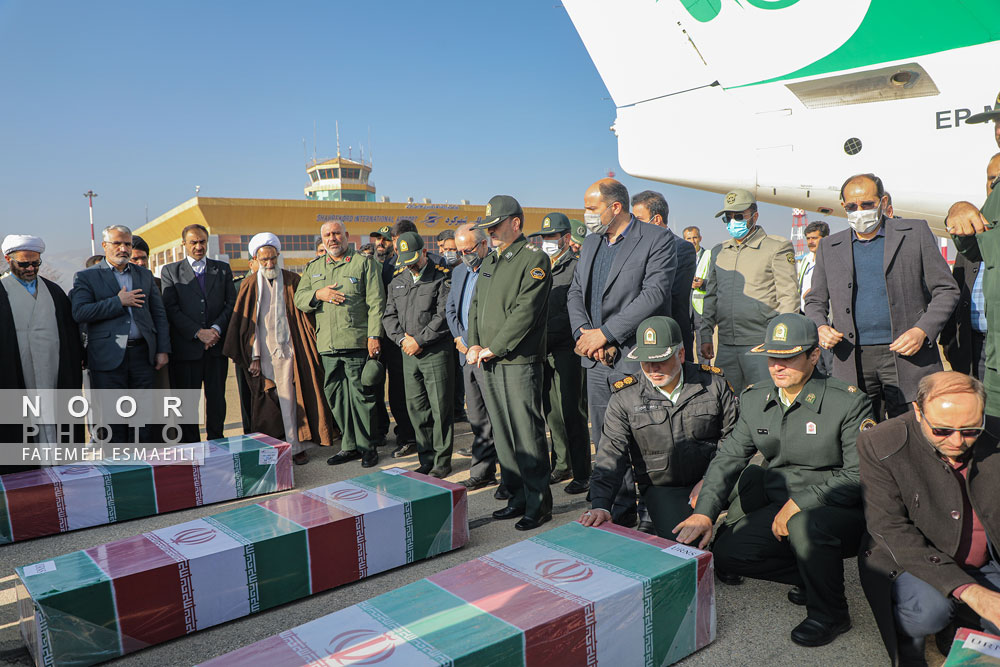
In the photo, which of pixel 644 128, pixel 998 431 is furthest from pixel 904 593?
pixel 644 128

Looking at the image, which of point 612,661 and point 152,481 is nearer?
point 612,661

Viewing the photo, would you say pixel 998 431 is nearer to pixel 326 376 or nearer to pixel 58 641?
pixel 58 641

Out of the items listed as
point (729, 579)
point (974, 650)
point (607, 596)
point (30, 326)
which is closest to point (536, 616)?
point (607, 596)

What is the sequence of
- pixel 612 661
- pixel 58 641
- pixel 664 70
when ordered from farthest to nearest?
1. pixel 664 70
2. pixel 58 641
3. pixel 612 661

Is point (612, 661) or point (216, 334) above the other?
point (216, 334)

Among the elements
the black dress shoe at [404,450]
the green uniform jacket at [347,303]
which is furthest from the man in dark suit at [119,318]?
the black dress shoe at [404,450]

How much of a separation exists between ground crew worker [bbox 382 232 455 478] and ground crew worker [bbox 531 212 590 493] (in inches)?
30.1

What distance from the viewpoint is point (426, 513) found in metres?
3.21

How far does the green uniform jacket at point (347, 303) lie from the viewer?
16.9 feet

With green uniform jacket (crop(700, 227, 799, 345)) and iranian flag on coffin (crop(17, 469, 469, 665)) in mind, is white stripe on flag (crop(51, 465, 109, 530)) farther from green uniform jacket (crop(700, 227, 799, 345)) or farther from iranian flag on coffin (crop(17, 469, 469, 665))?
green uniform jacket (crop(700, 227, 799, 345))

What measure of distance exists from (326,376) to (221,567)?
2825 millimetres

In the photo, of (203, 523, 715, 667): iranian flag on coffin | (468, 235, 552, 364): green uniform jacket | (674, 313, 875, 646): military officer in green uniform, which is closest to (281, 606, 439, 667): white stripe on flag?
(203, 523, 715, 667): iranian flag on coffin

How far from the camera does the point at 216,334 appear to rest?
5367 mm

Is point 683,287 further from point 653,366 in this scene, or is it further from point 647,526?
point 647,526
